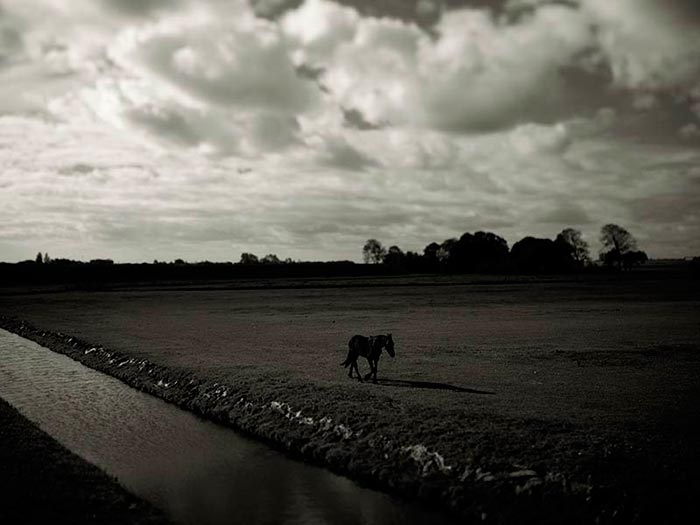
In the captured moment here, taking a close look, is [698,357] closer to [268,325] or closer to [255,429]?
[255,429]

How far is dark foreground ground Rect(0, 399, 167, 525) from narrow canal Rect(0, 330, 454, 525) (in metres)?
0.81

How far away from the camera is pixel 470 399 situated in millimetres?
21562

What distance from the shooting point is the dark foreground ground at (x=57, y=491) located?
13.0 metres

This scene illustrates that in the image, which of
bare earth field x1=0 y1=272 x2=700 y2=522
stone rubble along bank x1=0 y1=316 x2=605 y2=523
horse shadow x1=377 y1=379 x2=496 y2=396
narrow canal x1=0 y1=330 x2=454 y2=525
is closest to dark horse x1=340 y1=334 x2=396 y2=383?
horse shadow x1=377 y1=379 x2=496 y2=396

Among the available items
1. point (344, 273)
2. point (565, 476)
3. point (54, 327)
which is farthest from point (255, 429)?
point (344, 273)

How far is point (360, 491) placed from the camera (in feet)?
50.8

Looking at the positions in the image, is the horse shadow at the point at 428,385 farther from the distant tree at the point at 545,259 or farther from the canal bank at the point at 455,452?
the distant tree at the point at 545,259

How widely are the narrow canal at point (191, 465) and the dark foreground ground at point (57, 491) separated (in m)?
0.81

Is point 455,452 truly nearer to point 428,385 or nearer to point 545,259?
point 428,385

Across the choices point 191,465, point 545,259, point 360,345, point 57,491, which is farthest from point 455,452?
point 545,259

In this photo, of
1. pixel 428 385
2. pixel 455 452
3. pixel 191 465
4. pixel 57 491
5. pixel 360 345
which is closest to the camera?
pixel 57 491

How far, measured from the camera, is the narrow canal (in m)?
14.1

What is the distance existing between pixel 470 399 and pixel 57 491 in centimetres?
1411

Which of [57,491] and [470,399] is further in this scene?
[470,399]
